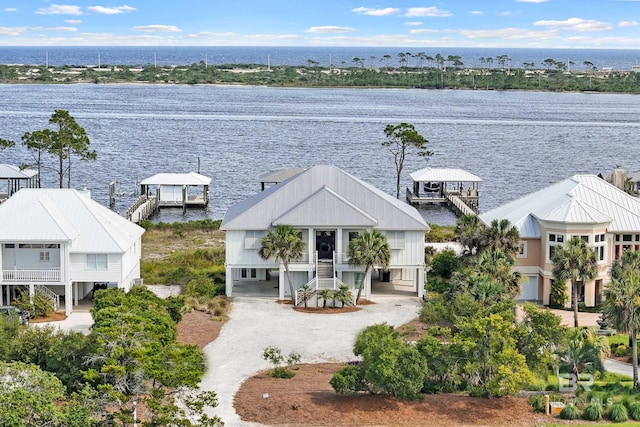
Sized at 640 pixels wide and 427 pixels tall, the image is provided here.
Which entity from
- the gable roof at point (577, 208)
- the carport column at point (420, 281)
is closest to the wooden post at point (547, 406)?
the carport column at point (420, 281)

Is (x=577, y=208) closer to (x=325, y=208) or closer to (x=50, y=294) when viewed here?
(x=325, y=208)

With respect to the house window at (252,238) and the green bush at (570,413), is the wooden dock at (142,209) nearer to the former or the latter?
the house window at (252,238)

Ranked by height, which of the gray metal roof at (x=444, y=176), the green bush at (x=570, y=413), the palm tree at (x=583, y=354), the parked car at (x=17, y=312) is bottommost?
the green bush at (x=570, y=413)

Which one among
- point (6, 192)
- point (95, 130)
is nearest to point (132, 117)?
point (95, 130)

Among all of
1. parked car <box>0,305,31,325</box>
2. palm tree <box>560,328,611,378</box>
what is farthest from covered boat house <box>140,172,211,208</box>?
palm tree <box>560,328,611,378</box>

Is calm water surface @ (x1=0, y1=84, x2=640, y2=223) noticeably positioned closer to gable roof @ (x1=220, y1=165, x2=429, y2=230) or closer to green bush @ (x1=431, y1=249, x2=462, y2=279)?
green bush @ (x1=431, y1=249, x2=462, y2=279)

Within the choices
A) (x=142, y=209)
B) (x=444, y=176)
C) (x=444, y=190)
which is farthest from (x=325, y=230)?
(x=444, y=190)

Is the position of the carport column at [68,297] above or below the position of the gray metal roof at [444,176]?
below
